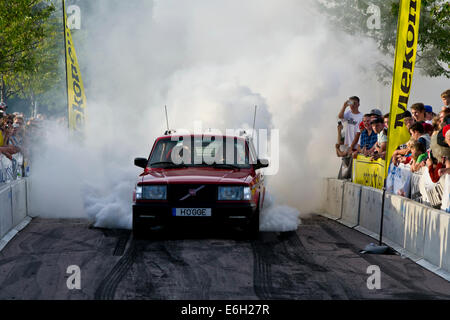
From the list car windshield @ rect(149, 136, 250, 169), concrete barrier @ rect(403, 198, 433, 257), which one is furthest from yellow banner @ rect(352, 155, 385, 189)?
car windshield @ rect(149, 136, 250, 169)

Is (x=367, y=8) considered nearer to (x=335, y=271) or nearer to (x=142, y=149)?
(x=142, y=149)

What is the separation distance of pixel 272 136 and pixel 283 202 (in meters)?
2.84

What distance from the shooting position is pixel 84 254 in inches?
344

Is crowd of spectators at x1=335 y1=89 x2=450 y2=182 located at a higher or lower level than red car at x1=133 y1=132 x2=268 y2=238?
higher

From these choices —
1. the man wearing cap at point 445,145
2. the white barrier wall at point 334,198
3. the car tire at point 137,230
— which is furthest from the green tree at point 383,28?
the car tire at point 137,230

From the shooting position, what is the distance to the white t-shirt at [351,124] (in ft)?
51.0

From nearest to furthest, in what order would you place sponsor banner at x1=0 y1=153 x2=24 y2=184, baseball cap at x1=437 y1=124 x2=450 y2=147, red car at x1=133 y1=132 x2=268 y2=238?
baseball cap at x1=437 y1=124 x2=450 y2=147
red car at x1=133 y1=132 x2=268 y2=238
sponsor banner at x1=0 y1=153 x2=24 y2=184

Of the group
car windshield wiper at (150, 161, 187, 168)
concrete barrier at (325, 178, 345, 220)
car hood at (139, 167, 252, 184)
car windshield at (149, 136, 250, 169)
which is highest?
car windshield at (149, 136, 250, 169)

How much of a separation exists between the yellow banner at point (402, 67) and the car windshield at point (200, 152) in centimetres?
251

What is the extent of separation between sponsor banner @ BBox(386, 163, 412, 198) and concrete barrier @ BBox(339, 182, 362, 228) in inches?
47.6

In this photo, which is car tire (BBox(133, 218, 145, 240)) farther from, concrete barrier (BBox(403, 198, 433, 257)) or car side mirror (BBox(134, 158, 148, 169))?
concrete barrier (BBox(403, 198, 433, 257))

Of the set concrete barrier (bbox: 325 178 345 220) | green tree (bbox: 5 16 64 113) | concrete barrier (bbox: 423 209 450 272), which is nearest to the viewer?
concrete barrier (bbox: 423 209 450 272)

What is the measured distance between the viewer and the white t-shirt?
51.0 ft

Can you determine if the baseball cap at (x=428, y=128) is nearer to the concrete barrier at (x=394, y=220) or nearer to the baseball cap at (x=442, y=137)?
the concrete barrier at (x=394, y=220)
